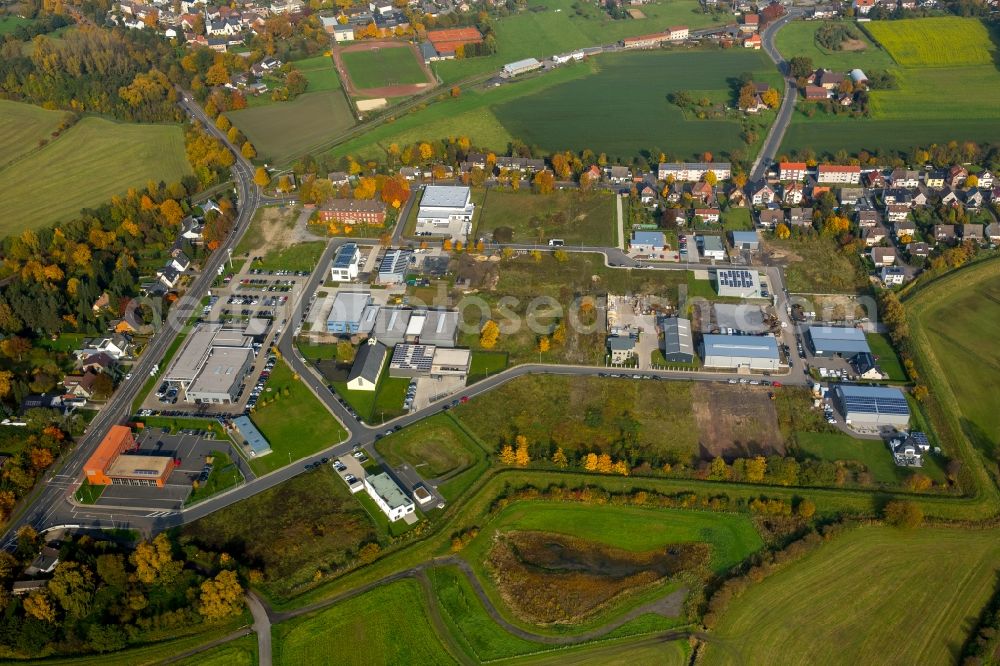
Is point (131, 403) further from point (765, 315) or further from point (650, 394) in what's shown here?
point (765, 315)

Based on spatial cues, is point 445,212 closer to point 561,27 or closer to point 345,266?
point 345,266

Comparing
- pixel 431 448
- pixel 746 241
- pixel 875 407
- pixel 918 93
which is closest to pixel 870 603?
pixel 875 407

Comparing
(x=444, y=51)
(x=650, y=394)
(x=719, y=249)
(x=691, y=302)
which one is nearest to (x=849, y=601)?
(x=650, y=394)

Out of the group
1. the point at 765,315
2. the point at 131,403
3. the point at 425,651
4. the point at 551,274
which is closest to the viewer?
the point at 425,651

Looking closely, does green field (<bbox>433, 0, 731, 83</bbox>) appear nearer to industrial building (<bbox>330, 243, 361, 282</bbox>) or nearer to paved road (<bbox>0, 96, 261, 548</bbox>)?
paved road (<bbox>0, 96, 261, 548</bbox>)

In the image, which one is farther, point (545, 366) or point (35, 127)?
point (35, 127)

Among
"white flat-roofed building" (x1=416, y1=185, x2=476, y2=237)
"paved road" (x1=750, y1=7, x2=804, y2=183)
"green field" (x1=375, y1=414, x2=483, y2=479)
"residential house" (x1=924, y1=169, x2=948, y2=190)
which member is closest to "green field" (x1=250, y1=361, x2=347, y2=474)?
"green field" (x1=375, y1=414, x2=483, y2=479)
